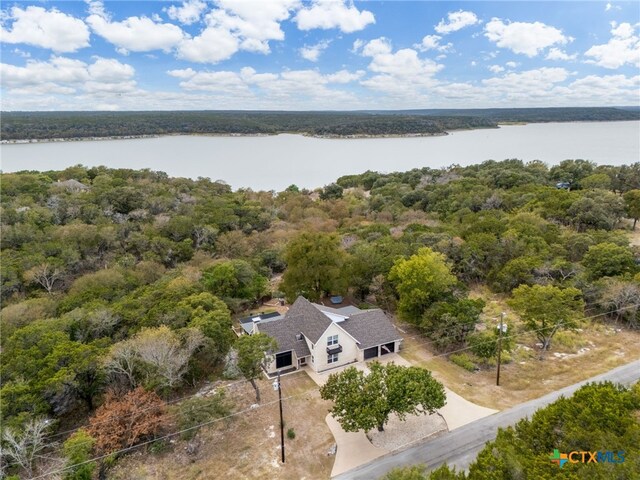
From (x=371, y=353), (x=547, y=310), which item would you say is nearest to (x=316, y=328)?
(x=371, y=353)

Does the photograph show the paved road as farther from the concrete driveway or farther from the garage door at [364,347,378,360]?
the garage door at [364,347,378,360]

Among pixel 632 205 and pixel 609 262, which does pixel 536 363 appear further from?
pixel 632 205

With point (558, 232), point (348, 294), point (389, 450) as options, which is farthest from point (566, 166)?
point (389, 450)

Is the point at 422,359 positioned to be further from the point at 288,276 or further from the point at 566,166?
the point at 566,166

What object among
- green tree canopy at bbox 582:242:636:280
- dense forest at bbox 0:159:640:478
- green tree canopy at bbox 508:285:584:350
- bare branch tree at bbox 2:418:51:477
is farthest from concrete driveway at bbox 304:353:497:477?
green tree canopy at bbox 582:242:636:280

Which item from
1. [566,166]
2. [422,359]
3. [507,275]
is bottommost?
[422,359]
